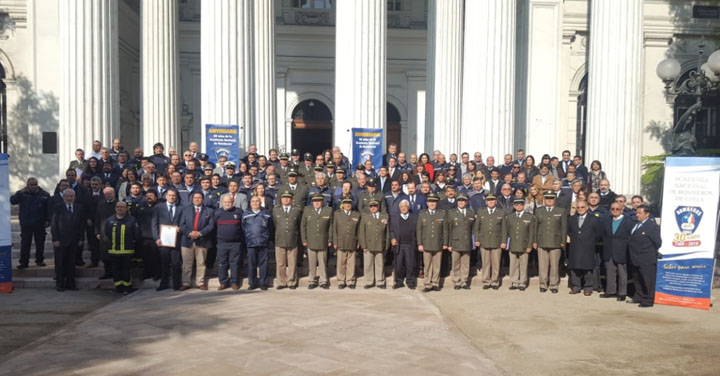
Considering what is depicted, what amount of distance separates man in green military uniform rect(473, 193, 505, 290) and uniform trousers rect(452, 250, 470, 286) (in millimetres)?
326

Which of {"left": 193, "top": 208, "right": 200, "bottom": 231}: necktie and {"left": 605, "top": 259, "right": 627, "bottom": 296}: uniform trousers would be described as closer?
{"left": 605, "top": 259, "right": 627, "bottom": 296}: uniform trousers

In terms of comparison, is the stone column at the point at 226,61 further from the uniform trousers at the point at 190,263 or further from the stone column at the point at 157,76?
the uniform trousers at the point at 190,263

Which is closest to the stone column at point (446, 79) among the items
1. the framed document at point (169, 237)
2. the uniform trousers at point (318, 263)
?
the uniform trousers at point (318, 263)

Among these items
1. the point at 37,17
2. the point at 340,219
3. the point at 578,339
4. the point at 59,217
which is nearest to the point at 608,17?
the point at 340,219

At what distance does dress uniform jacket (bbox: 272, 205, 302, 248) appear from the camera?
12555mm

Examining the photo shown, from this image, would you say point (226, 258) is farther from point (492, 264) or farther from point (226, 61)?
point (226, 61)

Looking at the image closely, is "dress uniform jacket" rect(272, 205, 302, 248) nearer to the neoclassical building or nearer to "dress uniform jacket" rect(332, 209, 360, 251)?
"dress uniform jacket" rect(332, 209, 360, 251)

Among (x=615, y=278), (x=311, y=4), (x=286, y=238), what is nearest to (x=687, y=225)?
(x=615, y=278)

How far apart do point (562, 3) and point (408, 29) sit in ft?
19.5

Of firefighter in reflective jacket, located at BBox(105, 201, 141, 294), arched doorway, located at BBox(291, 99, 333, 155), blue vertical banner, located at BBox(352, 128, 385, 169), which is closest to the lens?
firefighter in reflective jacket, located at BBox(105, 201, 141, 294)

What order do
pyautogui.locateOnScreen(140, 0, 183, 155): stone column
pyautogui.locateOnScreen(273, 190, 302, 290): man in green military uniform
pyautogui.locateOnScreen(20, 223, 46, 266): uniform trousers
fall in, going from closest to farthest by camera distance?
pyautogui.locateOnScreen(273, 190, 302, 290): man in green military uniform → pyautogui.locateOnScreen(20, 223, 46, 266): uniform trousers → pyautogui.locateOnScreen(140, 0, 183, 155): stone column

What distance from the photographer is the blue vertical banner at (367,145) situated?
16.1m

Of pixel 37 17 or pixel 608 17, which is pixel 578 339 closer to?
pixel 608 17

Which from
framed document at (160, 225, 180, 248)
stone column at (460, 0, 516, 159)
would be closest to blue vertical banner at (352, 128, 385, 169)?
stone column at (460, 0, 516, 159)
